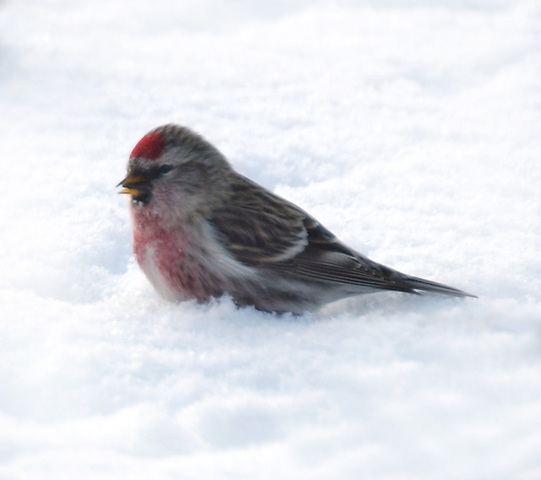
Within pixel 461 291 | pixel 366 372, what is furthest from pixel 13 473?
pixel 461 291

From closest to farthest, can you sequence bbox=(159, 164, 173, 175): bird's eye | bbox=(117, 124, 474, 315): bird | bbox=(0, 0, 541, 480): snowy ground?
bbox=(0, 0, 541, 480): snowy ground → bbox=(117, 124, 474, 315): bird → bbox=(159, 164, 173, 175): bird's eye

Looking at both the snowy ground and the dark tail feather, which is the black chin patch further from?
the dark tail feather

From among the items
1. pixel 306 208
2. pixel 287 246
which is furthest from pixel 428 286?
pixel 306 208

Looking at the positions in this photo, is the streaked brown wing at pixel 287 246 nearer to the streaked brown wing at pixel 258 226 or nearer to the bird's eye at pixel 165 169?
the streaked brown wing at pixel 258 226

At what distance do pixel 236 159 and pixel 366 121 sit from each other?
2.57 ft

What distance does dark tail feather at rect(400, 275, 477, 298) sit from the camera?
116 inches

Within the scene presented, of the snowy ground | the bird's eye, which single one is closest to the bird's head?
the bird's eye

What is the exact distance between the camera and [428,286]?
2.97 m

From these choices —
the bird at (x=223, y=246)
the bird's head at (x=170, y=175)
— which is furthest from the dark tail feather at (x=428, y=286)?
the bird's head at (x=170, y=175)

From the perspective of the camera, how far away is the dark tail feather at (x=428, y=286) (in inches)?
116

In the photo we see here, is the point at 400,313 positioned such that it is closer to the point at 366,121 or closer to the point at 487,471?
the point at 487,471

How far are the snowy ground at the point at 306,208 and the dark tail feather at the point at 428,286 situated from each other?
0.13 feet

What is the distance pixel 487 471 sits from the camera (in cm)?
196

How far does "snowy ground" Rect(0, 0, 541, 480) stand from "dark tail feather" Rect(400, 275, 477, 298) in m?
0.04
